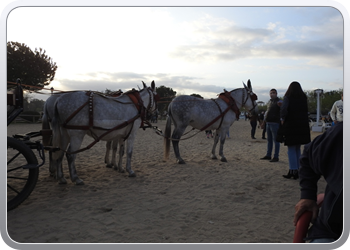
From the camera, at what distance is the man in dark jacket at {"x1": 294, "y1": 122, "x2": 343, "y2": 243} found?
1376 millimetres

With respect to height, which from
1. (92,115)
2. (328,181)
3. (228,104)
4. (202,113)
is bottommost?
(328,181)

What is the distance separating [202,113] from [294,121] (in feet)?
9.13

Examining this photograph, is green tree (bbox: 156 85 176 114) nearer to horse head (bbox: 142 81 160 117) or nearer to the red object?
horse head (bbox: 142 81 160 117)

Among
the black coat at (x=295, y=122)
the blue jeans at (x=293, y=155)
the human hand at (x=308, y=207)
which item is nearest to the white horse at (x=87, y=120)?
the black coat at (x=295, y=122)

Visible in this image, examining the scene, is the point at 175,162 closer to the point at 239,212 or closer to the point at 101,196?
the point at 101,196

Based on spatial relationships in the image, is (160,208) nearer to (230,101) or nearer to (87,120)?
(87,120)

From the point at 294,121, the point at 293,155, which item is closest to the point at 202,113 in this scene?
the point at 294,121

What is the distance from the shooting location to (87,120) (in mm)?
4512

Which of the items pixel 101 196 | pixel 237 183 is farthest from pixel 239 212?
pixel 101 196

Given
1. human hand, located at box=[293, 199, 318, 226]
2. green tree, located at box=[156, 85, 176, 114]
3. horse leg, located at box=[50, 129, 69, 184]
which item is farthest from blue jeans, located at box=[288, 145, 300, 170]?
horse leg, located at box=[50, 129, 69, 184]

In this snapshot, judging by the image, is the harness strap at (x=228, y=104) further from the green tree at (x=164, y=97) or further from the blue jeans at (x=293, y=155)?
the blue jeans at (x=293, y=155)

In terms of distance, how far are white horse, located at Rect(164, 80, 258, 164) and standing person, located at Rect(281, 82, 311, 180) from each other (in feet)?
7.84

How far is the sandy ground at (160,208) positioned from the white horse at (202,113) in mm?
1485
